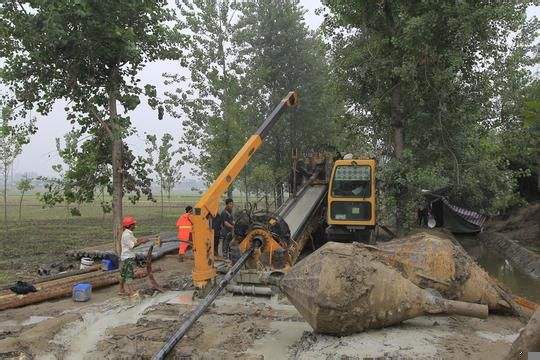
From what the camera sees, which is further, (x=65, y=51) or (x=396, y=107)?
(x=396, y=107)

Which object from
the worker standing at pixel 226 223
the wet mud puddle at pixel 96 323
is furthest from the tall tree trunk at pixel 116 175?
the wet mud puddle at pixel 96 323

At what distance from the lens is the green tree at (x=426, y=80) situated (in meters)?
14.0

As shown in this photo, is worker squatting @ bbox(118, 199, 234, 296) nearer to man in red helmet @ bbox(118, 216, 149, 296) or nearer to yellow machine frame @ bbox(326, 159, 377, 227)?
man in red helmet @ bbox(118, 216, 149, 296)

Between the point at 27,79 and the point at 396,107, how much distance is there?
1093 centimetres

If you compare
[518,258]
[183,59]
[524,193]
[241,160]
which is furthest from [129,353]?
[524,193]

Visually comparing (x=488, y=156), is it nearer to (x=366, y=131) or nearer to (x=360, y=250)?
(x=366, y=131)

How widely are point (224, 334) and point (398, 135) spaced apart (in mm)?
10727

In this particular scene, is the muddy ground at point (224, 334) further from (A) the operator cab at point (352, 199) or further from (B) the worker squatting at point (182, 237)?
(A) the operator cab at point (352, 199)

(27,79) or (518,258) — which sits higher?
(27,79)

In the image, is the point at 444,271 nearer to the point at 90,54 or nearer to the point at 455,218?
the point at 90,54

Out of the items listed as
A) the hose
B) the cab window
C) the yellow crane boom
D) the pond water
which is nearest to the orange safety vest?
the hose

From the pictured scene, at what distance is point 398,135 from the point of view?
16109mm

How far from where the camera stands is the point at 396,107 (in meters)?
16.0

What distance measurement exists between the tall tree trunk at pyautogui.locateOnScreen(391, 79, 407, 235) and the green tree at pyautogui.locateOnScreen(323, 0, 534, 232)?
0.11ft
